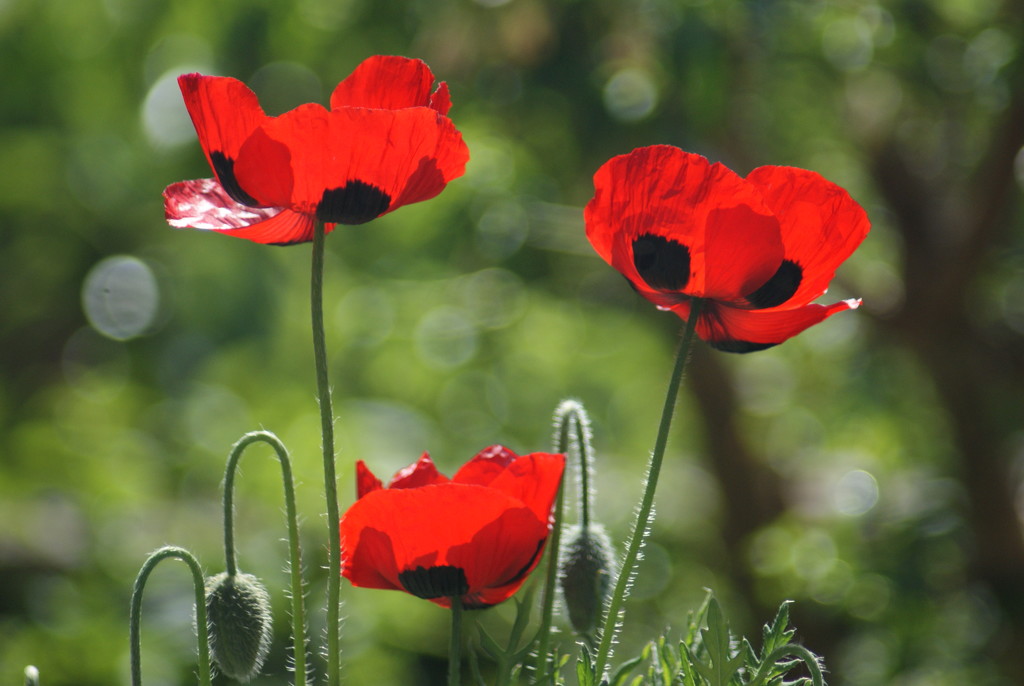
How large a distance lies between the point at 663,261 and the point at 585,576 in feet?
0.58

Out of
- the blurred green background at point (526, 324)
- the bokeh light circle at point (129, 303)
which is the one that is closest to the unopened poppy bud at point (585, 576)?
the blurred green background at point (526, 324)

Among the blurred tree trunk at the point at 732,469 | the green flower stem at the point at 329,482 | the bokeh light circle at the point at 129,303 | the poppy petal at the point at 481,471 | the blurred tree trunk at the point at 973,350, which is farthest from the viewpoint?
the bokeh light circle at the point at 129,303

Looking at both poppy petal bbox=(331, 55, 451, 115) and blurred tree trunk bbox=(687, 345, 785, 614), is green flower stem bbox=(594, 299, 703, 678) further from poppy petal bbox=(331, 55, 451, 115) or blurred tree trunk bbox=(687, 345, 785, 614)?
blurred tree trunk bbox=(687, 345, 785, 614)

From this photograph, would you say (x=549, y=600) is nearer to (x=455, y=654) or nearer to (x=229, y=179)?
(x=455, y=654)

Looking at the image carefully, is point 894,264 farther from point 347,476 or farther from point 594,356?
point 347,476

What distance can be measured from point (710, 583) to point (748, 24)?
1565mm

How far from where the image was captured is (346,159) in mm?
434

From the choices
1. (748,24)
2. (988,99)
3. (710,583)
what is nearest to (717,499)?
(710,583)

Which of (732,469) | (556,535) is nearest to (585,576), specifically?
(556,535)

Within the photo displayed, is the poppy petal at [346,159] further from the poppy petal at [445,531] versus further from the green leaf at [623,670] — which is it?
the green leaf at [623,670]

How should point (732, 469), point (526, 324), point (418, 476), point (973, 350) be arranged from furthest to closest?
point (526, 324) → point (732, 469) → point (973, 350) → point (418, 476)

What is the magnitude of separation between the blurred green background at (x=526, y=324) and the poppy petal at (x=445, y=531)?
146 cm

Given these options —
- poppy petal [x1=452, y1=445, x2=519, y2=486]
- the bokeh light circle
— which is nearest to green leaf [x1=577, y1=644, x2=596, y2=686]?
poppy petal [x1=452, y1=445, x2=519, y2=486]

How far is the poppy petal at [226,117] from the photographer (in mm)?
447
